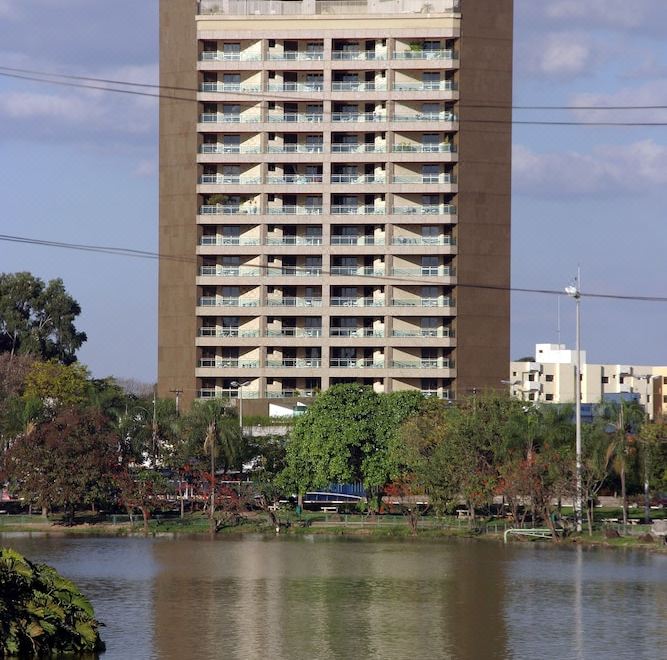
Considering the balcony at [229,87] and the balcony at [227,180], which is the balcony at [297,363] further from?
the balcony at [229,87]

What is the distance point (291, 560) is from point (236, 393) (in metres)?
64.3

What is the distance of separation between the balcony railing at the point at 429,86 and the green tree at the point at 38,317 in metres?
39.4

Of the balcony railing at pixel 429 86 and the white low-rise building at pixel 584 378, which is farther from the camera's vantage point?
the white low-rise building at pixel 584 378

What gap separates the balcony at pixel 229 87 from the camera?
13075 cm

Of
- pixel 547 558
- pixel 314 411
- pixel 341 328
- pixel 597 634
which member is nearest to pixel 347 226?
pixel 341 328

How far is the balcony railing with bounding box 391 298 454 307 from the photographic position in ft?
424

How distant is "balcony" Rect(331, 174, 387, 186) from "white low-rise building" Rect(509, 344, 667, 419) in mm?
41951

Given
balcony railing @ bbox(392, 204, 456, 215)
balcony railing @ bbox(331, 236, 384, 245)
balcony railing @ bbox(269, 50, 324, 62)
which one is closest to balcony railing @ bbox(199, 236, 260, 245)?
balcony railing @ bbox(331, 236, 384, 245)

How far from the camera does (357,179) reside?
130250mm

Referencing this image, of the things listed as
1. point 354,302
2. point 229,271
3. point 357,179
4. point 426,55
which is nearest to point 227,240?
point 229,271

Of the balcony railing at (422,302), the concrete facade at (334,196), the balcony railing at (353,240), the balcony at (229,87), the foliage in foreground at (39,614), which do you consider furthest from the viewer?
the balcony at (229,87)

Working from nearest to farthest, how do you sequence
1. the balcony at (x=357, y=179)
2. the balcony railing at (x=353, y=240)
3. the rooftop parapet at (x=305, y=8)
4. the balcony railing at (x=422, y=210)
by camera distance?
1. the balcony railing at (x=422, y=210)
2. the balcony at (x=357, y=179)
3. the balcony railing at (x=353, y=240)
4. the rooftop parapet at (x=305, y=8)

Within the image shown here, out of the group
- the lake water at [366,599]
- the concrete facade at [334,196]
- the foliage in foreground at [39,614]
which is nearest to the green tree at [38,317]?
the concrete facade at [334,196]

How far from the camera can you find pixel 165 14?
132625 millimetres
